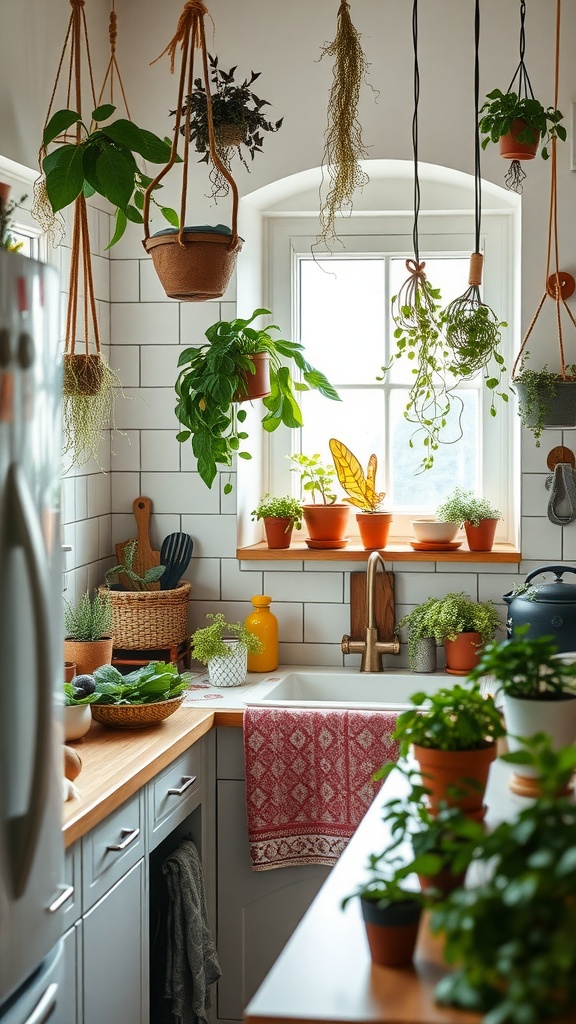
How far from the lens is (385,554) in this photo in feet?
10.8

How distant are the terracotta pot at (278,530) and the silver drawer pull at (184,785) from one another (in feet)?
2.86

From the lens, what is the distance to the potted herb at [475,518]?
3.23 m

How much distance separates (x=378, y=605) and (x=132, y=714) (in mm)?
1011

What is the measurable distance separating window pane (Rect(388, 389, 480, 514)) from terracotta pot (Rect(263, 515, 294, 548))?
39 cm

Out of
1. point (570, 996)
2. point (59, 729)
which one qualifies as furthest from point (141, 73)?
point (570, 996)

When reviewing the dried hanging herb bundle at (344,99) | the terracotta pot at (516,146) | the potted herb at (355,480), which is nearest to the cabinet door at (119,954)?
the potted herb at (355,480)

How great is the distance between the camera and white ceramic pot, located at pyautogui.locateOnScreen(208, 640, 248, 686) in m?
3.08

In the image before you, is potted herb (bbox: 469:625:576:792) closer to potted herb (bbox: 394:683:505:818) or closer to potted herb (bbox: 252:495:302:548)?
potted herb (bbox: 394:683:505:818)

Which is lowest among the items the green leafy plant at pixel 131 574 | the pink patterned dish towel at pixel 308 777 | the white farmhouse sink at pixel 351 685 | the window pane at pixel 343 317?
the pink patterned dish towel at pixel 308 777

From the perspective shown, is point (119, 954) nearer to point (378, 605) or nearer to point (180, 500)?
point (378, 605)

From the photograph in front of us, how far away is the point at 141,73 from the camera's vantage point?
3.30m

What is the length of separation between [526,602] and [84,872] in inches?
52.8

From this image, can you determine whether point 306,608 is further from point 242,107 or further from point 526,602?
point 242,107

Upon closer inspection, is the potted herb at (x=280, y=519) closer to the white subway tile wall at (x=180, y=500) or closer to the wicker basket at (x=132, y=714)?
the white subway tile wall at (x=180, y=500)
